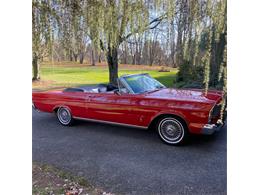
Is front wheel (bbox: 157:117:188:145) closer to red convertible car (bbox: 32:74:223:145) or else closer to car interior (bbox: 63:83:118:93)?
red convertible car (bbox: 32:74:223:145)

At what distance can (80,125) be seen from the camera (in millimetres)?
5316

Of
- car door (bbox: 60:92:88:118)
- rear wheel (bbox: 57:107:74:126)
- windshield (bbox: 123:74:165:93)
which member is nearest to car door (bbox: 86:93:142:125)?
car door (bbox: 60:92:88:118)

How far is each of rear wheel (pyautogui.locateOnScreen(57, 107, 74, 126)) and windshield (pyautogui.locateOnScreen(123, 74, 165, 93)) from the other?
1632 mm

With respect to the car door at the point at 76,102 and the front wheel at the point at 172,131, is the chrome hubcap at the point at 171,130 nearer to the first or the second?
the front wheel at the point at 172,131

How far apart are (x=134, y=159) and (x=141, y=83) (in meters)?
1.73

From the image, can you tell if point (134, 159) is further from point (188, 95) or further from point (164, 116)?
point (188, 95)

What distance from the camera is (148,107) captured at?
396 cm

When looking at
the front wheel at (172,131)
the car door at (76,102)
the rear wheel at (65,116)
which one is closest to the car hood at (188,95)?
the front wheel at (172,131)

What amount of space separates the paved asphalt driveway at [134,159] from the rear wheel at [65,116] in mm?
223

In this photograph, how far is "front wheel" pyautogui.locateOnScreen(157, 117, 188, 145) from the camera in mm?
3797

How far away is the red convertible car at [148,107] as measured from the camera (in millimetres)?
3604
